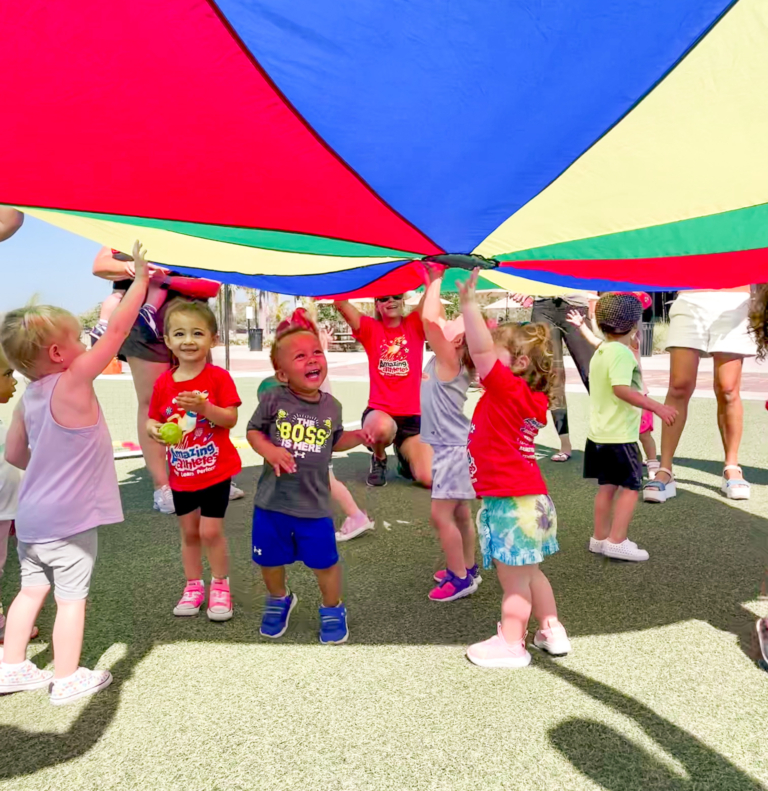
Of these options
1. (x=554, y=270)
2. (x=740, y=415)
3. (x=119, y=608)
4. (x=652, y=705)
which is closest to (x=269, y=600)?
(x=119, y=608)

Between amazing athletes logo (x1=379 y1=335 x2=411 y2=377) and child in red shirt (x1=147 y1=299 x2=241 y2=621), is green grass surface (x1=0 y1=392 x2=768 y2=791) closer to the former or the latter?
child in red shirt (x1=147 y1=299 x2=241 y2=621)

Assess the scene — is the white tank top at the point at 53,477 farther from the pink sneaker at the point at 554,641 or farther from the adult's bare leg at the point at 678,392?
the adult's bare leg at the point at 678,392

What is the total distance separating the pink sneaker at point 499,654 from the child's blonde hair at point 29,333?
170 cm

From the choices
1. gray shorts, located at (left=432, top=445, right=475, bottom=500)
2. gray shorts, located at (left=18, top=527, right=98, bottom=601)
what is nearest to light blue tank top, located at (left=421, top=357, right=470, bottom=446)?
gray shorts, located at (left=432, top=445, right=475, bottom=500)

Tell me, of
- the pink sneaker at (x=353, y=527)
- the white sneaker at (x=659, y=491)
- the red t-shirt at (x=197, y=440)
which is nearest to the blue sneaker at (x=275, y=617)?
the red t-shirt at (x=197, y=440)

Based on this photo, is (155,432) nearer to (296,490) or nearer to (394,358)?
(296,490)

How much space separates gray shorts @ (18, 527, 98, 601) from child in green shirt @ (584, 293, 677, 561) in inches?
91.4

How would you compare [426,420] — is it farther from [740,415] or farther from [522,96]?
[740,415]

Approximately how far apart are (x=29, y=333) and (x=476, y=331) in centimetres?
138

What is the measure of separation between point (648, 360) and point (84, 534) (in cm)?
1739

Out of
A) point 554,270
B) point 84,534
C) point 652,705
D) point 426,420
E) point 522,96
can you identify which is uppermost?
point 522,96

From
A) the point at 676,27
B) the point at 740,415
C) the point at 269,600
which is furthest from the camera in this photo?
the point at 740,415

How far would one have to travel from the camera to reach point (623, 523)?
10.6 feet

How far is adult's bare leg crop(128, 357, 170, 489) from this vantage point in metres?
3.77
